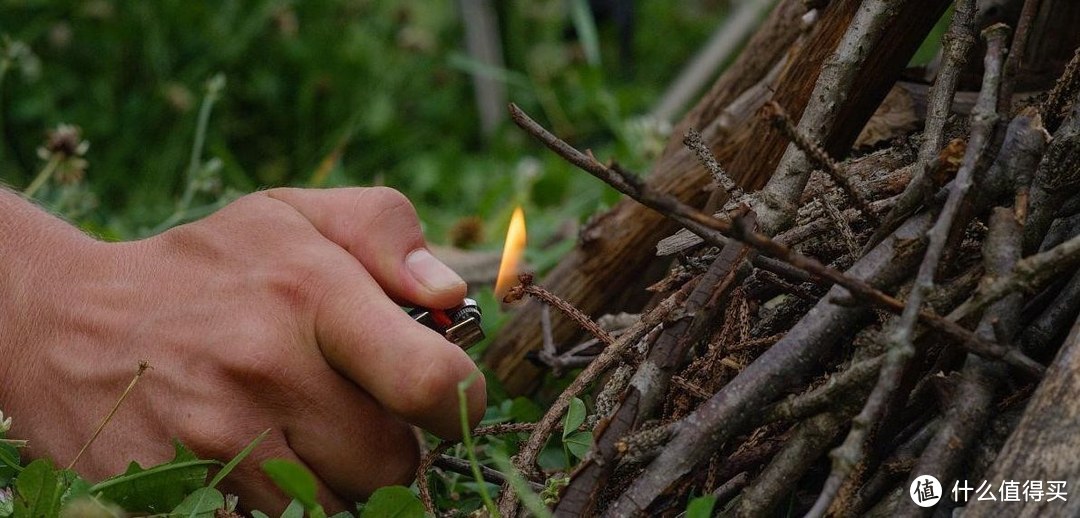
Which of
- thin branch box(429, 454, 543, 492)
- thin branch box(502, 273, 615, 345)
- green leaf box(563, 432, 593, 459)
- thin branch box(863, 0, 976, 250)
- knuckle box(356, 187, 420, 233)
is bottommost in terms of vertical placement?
thin branch box(429, 454, 543, 492)

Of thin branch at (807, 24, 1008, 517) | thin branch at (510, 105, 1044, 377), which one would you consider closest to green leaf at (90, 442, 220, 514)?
thin branch at (510, 105, 1044, 377)

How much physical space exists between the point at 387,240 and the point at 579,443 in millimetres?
333

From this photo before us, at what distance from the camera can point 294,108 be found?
15.6ft

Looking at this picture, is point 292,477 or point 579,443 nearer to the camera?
point 292,477

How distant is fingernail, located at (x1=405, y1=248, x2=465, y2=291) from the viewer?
3.92 ft

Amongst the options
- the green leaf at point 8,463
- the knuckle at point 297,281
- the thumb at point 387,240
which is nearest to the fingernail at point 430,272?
the thumb at point 387,240

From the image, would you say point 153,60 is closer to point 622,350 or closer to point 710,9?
point 622,350

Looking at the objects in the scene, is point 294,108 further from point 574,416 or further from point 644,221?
point 574,416

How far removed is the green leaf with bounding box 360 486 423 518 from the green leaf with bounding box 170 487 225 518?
18cm

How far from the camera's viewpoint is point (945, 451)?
958 millimetres

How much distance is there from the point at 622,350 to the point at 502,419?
41 centimetres

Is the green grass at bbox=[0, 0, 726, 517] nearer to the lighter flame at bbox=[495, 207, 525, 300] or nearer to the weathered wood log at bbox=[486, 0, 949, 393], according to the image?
the weathered wood log at bbox=[486, 0, 949, 393]

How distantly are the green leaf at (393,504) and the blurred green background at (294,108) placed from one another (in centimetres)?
196

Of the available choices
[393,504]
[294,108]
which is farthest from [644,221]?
[294,108]
